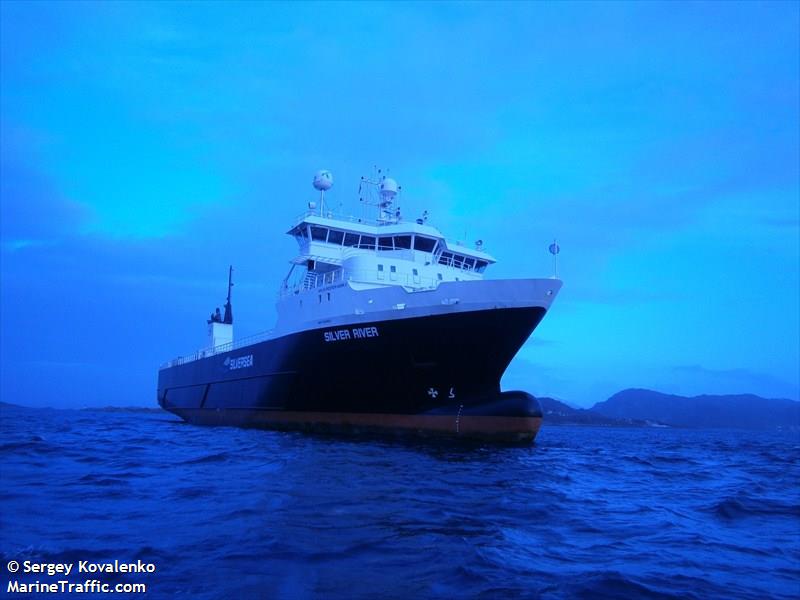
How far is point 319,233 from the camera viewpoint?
19.6 m

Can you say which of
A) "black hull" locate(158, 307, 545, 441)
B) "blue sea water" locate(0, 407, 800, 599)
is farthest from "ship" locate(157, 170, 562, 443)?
"blue sea water" locate(0, 407, 800, 599)

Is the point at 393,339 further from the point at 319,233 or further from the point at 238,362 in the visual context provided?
the point at 238,362

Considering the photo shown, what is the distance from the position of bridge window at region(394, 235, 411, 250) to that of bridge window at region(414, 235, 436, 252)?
241mm

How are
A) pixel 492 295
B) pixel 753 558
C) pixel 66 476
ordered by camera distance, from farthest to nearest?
pixel 492 295
pixel 66 476
pixel 753 558

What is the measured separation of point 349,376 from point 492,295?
472cm

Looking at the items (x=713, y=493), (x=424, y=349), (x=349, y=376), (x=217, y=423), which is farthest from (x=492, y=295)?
(x=217, y=423)

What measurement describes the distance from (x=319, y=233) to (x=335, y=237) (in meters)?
0.58

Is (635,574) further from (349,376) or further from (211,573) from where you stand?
(349,376)

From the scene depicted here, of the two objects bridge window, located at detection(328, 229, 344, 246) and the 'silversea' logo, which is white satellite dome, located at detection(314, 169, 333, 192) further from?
the 'silversea' logo

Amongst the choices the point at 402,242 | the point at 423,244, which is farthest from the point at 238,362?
the point at 423,244

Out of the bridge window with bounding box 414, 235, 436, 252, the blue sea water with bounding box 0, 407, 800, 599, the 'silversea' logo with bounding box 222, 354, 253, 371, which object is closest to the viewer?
the blue sea water with bounding box 0, 407, 800, 599

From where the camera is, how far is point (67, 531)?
17.2 feet

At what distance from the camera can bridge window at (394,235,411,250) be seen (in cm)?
1847

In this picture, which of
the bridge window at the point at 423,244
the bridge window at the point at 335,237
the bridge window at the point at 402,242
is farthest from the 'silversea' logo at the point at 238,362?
the bridge window at the point at 423,244
